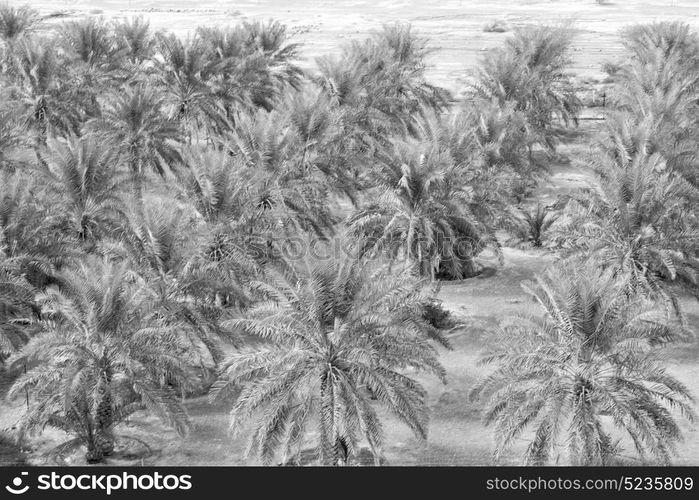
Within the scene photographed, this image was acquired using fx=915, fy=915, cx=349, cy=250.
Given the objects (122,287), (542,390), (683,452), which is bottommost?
(683,452)

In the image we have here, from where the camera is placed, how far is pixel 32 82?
32.5 m

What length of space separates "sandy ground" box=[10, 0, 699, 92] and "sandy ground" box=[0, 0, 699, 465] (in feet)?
0.32

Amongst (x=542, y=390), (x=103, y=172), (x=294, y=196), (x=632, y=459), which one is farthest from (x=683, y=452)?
(x=103, y=172)

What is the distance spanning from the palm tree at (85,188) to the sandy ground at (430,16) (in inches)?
1443

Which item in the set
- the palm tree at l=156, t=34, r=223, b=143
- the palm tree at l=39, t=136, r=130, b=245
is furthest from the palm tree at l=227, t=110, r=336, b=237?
the palm tree at l=156, t=34, r=223, b=143

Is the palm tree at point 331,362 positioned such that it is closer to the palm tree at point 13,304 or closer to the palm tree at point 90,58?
the palm tree at point 13,304

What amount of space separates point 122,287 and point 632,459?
34.9 feet

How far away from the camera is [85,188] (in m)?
24.0

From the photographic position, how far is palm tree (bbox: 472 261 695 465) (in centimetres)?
1591

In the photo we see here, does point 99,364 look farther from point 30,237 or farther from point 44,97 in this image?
point 44,97

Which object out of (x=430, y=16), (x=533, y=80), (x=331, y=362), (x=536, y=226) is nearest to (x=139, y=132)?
(x=536, y=226)

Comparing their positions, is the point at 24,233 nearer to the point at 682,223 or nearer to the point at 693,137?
the point at 682,223

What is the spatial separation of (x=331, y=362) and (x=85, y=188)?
10.6 meters

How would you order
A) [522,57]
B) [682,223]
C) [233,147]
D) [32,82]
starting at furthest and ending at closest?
[522,57], [32,82], [233,147], [682,223]
